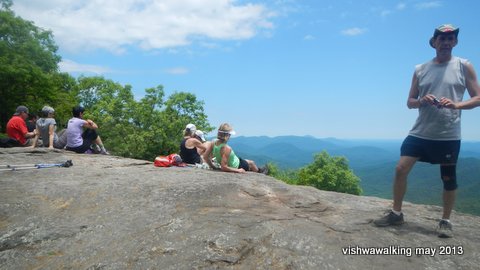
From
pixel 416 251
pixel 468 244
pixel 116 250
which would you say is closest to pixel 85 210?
pixel 116 250

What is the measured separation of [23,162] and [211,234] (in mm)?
6647

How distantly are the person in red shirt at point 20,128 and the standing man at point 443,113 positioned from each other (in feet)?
42.0

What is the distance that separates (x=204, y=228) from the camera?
A: 5195 mm

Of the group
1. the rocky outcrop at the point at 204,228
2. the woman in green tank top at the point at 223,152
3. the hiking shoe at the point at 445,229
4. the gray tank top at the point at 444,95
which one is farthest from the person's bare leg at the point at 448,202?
the woman in green tank top at the point at 223,152

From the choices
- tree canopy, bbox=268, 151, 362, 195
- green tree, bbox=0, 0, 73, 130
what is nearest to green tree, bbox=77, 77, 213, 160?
green tree, bbox=0, 0, 73, 130

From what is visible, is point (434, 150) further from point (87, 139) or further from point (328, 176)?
point (328, 176)

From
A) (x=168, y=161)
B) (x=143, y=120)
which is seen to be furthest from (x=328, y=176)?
(x=168, y=161)

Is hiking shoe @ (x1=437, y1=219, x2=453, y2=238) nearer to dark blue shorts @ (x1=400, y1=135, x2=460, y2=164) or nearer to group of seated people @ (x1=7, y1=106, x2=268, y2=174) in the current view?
dark blue shorts @ (x1=400, y1=135, x2=460, y2=164)

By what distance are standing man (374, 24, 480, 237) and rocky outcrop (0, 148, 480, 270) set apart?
84 centimetres

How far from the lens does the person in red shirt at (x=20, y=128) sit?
1286 cm

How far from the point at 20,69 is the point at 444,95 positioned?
38022mm

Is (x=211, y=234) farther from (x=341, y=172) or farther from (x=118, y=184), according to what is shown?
(x=341, y=172)

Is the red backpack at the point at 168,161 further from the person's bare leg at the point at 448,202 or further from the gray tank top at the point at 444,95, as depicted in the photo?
the person's bare leg at the point at 448,202

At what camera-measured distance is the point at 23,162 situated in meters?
9.16
